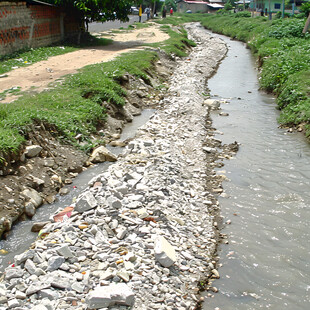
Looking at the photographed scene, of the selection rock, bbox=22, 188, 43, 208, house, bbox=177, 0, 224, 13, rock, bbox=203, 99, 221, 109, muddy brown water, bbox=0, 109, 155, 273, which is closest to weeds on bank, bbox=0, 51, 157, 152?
rock, bbox=22, 188, 43, 208

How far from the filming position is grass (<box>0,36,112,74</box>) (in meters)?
17.3

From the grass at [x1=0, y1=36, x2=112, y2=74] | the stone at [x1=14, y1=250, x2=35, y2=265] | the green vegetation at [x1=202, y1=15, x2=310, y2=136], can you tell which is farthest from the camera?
the grass at [x1=0, y1=36, x2=112, y2=74]

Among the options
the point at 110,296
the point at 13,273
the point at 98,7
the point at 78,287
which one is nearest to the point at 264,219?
the point at 110,296

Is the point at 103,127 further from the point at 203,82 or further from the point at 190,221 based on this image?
the point at 203,82

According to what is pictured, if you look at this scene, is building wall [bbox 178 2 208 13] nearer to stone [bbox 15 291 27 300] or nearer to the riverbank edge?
the riverbank edge

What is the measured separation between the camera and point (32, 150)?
9156 millimetres

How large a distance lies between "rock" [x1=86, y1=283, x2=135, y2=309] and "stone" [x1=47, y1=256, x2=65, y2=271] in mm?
843

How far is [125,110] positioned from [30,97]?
325 cm

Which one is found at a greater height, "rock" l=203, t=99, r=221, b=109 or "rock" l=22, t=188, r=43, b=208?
"rock" l=203, t=99, r=221, b=109

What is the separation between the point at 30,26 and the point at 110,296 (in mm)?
19092

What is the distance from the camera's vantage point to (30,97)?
12.4 metres

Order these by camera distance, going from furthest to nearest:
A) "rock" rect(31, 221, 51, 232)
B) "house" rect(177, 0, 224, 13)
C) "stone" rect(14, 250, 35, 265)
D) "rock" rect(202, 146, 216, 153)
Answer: "house" rect(177, 0, 224, 13) < "rock" rect(202, 146, 216, 153) < "rock" rect(31, 221, 51, 232) < "stone" rect(14, 250, 35, 265)

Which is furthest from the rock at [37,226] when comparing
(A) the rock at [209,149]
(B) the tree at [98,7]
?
(B) the tree at [98,7]

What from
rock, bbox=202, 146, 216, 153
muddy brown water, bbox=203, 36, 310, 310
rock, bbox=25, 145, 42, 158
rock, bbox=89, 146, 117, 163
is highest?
rock, bbox=25, 145, 42, 158
